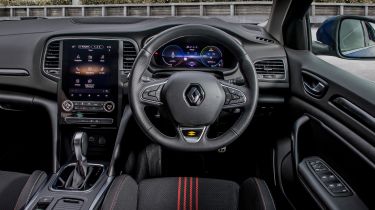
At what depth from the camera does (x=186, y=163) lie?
9.07 ft

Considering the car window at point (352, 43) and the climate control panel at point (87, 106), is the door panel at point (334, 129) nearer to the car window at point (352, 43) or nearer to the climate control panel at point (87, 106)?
the car window at point (352, 43)

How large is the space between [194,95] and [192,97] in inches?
0.5

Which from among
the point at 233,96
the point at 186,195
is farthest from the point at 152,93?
the point at 186,195

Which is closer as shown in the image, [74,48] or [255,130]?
[74,48]

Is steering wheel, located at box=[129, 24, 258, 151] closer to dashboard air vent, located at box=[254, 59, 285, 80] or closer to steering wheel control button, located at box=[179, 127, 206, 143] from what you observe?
steering wheel control button, located at box=[179, 127, 206, 143]

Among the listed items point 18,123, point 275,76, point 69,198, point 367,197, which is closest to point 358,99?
point 367,197

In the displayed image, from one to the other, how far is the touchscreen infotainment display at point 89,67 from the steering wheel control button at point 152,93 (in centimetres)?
58

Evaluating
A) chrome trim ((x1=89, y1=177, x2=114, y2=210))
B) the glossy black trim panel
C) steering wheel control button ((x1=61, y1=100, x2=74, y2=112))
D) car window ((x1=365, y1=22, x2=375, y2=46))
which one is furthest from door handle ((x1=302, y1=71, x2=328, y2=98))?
steering wheel control button ((x1=61, y1=100, x2=74, y2=112))

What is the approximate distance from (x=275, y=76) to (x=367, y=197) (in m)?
0.97

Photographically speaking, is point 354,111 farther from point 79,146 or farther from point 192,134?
point 79,146

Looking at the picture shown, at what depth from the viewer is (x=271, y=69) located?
261 cm

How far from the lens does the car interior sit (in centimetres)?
200

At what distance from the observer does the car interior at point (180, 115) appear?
1995 mm

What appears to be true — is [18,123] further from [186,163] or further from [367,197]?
[367,197]
